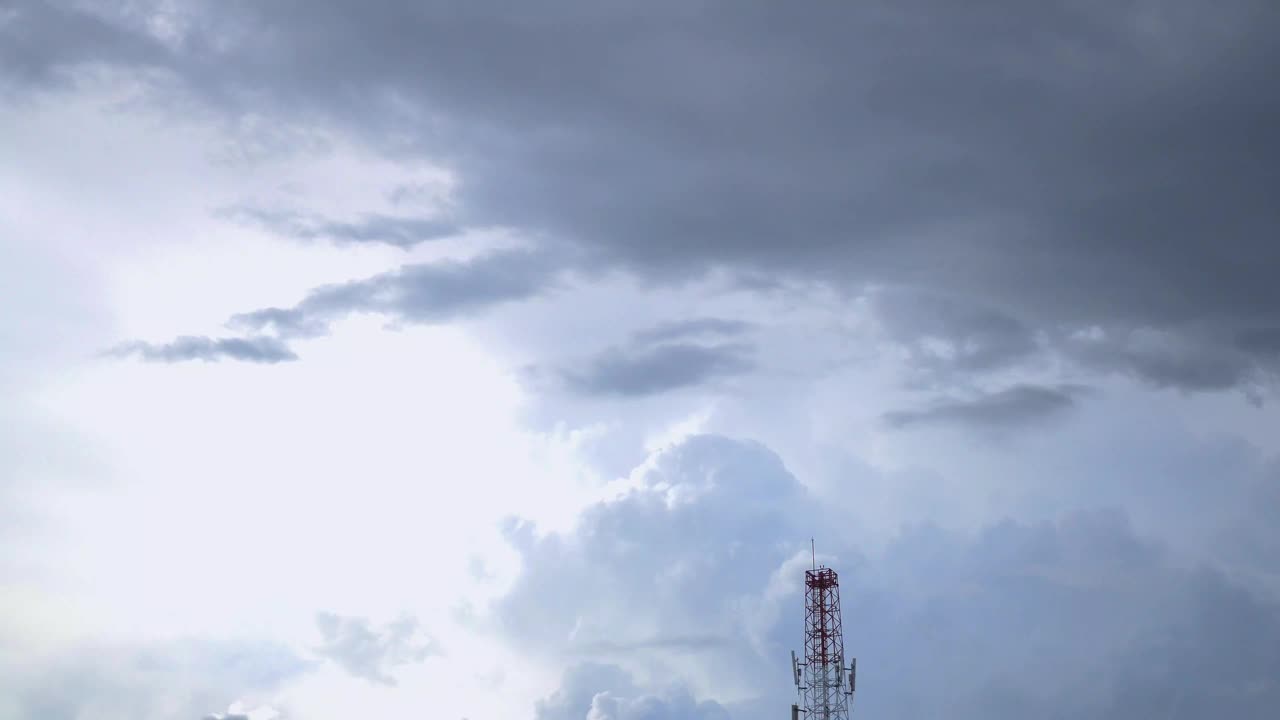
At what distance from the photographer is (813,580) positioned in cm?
16838

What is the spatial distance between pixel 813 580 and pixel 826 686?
1462cm

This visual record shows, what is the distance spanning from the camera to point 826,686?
6590 inches

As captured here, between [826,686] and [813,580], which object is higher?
[813,580]
